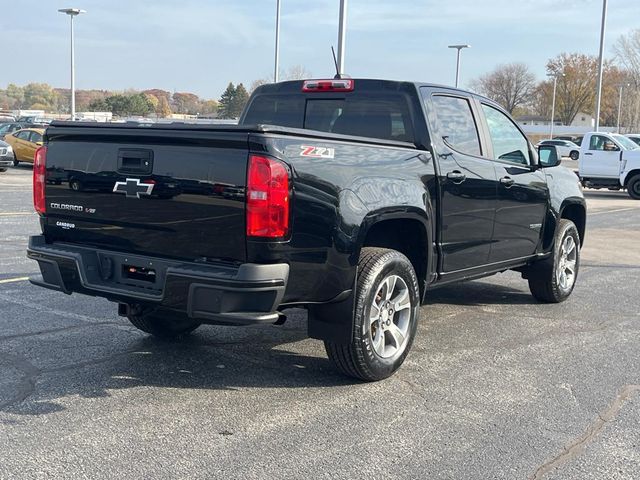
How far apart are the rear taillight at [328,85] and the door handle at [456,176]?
3.41ft

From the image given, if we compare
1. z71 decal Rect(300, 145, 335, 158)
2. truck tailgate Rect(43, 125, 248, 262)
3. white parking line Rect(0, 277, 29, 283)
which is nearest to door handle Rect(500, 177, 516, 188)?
z71 decal Rect(300, 145, 335, 158)

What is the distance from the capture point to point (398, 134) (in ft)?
18.1

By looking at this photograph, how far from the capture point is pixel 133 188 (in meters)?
4.41

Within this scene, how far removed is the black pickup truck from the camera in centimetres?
405

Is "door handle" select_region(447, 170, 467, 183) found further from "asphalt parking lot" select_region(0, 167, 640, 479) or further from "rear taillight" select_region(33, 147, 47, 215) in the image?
"rear taillight" select_region(33, 147, 47, 215)

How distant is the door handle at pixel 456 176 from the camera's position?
5.47m

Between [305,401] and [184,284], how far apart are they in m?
1.07

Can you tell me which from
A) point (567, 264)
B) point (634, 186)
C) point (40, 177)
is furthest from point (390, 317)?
point (634, 186)

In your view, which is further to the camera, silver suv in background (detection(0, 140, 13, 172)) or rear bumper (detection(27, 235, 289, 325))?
silver suv in background (detection(0, 140, 13, 172))

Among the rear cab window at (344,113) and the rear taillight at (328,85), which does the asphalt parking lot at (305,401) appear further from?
the rear taillight at (328,85)

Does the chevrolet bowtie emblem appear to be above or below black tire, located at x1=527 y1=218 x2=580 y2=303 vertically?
above

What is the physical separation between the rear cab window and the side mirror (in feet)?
6.71

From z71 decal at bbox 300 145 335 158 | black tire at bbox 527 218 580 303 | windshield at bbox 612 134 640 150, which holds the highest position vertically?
windshield at bbox 612 134 640 150

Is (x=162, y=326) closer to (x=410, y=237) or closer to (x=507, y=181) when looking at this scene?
(x=410, y=237)
